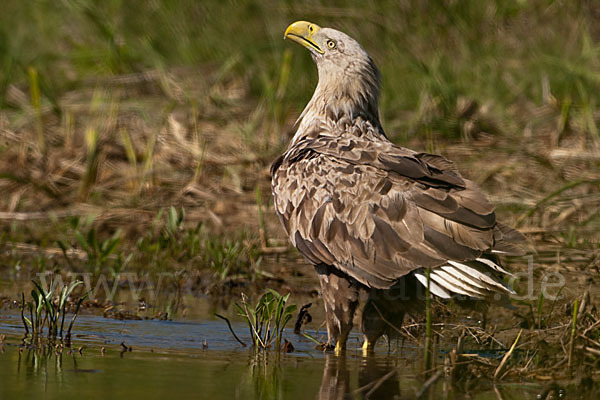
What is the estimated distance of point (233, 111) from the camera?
10.4m

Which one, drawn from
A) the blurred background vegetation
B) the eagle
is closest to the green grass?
the blurred background vegetation

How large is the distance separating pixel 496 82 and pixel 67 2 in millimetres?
4607

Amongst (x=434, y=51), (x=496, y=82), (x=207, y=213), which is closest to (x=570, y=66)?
(x=496, y=82)

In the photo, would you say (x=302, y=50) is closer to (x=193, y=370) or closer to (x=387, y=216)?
(x=387, y=216)

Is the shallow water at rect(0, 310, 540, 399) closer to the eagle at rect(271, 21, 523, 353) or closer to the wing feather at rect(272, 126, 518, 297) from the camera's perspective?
the eagle at rect(271, 21, 523, 353)

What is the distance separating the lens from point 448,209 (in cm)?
480

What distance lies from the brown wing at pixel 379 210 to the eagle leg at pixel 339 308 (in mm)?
140

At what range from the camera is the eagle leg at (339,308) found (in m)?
5.14

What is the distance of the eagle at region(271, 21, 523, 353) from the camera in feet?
15.6

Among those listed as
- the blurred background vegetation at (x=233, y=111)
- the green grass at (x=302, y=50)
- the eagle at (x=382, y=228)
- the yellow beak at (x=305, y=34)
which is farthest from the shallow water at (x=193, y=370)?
the green grass at (x=302, y=50)

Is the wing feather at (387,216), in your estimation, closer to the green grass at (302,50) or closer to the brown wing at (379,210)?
the brown wing at (379,210)

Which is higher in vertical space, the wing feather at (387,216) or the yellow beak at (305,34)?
the yellow beak at (305,34)

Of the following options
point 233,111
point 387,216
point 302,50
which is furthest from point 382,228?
point 302,50

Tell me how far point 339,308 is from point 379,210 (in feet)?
1.74
